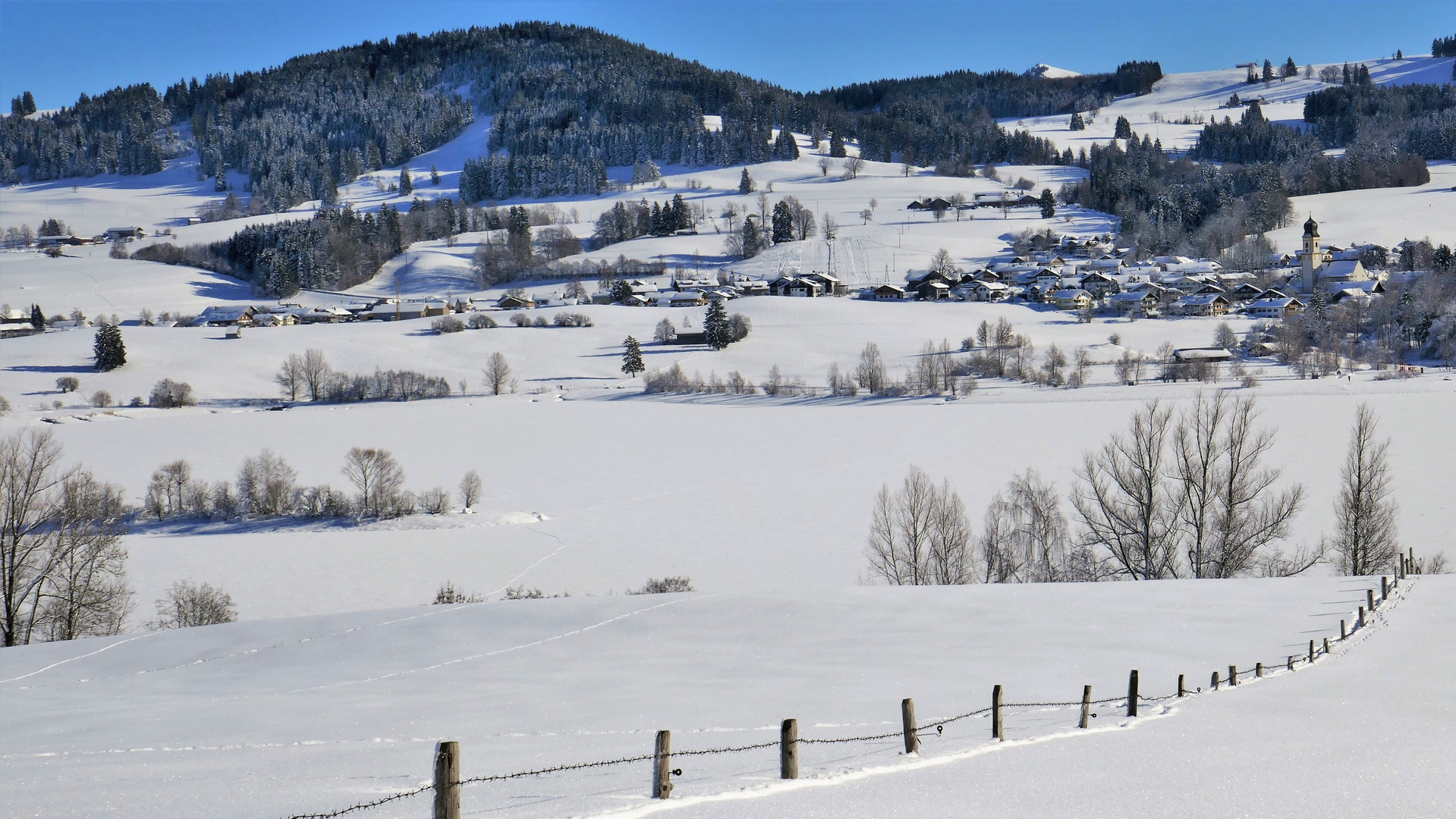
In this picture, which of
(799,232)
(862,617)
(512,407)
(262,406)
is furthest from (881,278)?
(862,617)

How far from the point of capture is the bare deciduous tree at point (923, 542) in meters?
27.2

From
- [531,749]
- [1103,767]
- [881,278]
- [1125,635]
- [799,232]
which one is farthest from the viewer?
[799,232]

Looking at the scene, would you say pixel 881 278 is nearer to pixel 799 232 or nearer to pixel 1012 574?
pixel 799 232

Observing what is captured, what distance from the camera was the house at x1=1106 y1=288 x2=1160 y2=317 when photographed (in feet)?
279

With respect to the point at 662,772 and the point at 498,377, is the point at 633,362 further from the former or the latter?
the point at 662,772

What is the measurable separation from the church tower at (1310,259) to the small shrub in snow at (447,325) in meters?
78.4

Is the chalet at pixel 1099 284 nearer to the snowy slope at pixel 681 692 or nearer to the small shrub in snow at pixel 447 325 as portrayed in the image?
the small shrub in snow at pixel 447 325

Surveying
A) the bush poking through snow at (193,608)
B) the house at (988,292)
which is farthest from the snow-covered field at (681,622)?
the house at (988,292)

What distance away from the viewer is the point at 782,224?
407 feet

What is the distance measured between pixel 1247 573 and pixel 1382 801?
70.9 ft

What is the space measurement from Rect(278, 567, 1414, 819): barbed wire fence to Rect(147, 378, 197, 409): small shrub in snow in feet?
190

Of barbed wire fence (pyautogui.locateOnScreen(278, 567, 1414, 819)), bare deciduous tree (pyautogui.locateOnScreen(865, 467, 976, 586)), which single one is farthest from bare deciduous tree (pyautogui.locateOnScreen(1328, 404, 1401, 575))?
bare deciduous tree (pyautogui.locateOnScreen(865, 467, 976, 586))

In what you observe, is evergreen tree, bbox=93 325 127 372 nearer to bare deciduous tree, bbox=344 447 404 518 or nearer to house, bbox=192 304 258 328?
house, bbox=192 304 258 328

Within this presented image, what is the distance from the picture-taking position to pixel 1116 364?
6028 centimetres
